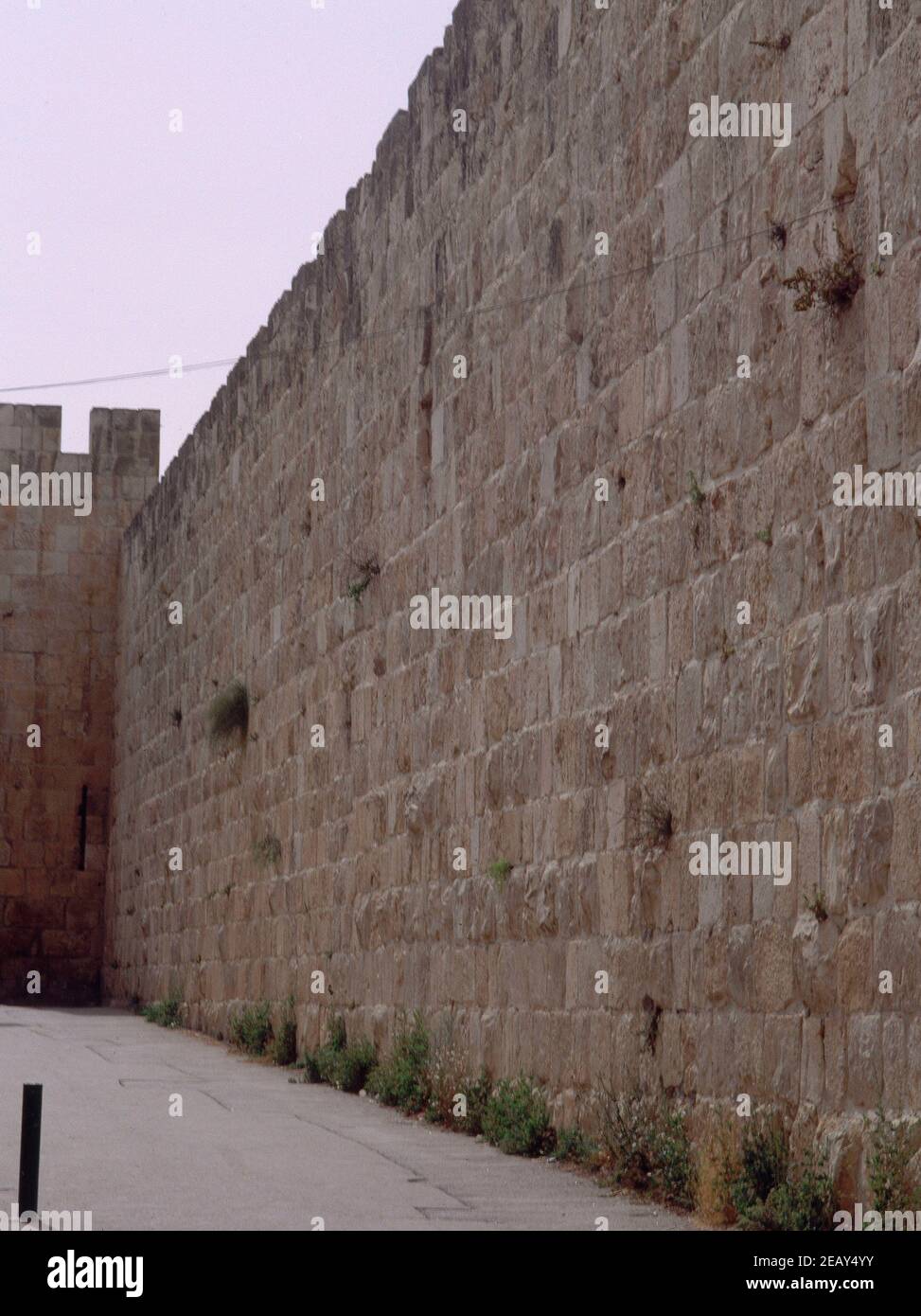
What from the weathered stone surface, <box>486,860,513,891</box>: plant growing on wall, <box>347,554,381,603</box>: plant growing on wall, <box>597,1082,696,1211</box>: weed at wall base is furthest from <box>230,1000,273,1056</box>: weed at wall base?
<box>597,1082,696,1211</box>: weed at wall base

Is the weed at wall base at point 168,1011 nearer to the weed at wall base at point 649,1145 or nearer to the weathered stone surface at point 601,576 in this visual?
the weathered stone surface at point 601,576

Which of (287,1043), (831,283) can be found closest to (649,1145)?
(831,283)

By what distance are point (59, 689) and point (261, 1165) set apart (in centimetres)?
1552

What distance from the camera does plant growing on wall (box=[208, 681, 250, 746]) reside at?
15.2 metres

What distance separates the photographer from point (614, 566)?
793 cm

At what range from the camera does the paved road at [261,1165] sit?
6430 millimetres

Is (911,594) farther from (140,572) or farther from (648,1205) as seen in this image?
(140,572)

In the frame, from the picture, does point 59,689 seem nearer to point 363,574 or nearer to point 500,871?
point 363,574

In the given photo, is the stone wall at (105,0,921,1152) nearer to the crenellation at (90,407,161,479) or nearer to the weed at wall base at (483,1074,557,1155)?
the weed at wall base at (483,1074,557,1155)

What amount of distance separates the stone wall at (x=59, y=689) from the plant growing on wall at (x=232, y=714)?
24.5 feet

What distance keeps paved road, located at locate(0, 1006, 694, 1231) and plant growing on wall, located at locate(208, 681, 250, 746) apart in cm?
372

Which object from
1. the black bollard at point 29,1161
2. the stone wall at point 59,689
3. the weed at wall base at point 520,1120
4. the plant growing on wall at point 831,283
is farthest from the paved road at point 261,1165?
the stone wall at point 59,689

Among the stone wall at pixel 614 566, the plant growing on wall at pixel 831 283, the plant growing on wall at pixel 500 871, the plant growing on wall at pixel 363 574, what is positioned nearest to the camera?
the stone wall at pixel 614 566
